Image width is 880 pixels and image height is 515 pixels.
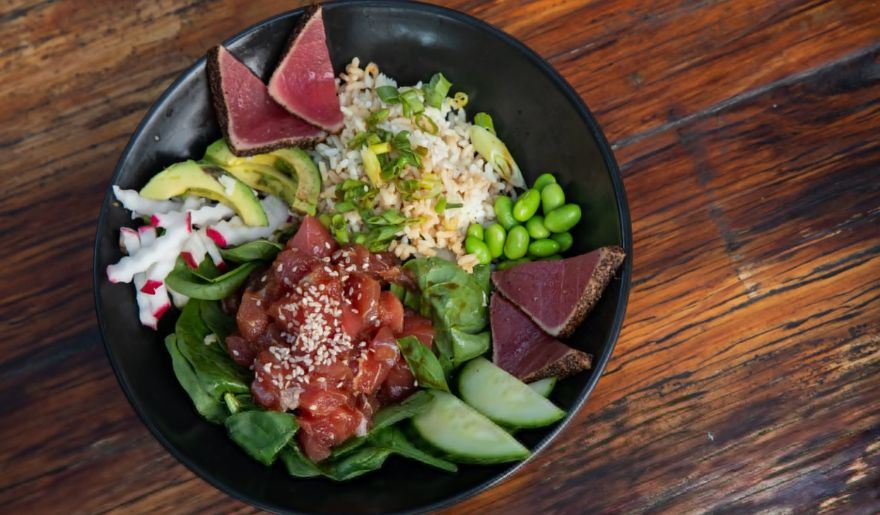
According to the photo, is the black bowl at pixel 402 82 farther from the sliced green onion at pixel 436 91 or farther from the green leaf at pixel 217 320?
the green leaf at pixel 217 320

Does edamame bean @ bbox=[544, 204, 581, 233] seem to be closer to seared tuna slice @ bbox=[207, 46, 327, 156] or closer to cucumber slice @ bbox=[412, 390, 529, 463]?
cucumber slice @ bbox=[412, 390, 529, 463]

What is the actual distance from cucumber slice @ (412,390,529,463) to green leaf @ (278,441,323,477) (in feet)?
1.32

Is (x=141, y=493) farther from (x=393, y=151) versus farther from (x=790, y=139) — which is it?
(x=790, y=139)

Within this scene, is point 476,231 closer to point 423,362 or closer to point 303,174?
point 423,362

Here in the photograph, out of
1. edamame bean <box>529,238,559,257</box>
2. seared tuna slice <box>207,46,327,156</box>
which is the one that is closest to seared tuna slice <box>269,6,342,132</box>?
seared tuna slice <box>207,46,327,156</box>

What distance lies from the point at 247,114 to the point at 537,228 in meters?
1.26

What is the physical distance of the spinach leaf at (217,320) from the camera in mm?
3088

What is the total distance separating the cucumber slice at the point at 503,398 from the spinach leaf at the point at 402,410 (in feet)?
0.57

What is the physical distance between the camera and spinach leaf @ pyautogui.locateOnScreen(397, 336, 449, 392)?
9.68ft

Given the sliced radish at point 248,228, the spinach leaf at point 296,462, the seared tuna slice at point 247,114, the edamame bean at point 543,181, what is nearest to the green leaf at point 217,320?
the sliced radish at point 248,228

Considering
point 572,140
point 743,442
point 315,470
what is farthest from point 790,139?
point 315,470

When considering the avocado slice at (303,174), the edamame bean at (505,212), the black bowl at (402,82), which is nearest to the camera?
the black bowl at (402,82)

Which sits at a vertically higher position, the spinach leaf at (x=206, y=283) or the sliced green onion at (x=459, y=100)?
the sliced green onion at (x=459, y=100)

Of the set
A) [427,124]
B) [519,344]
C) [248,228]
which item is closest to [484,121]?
[427,124]
